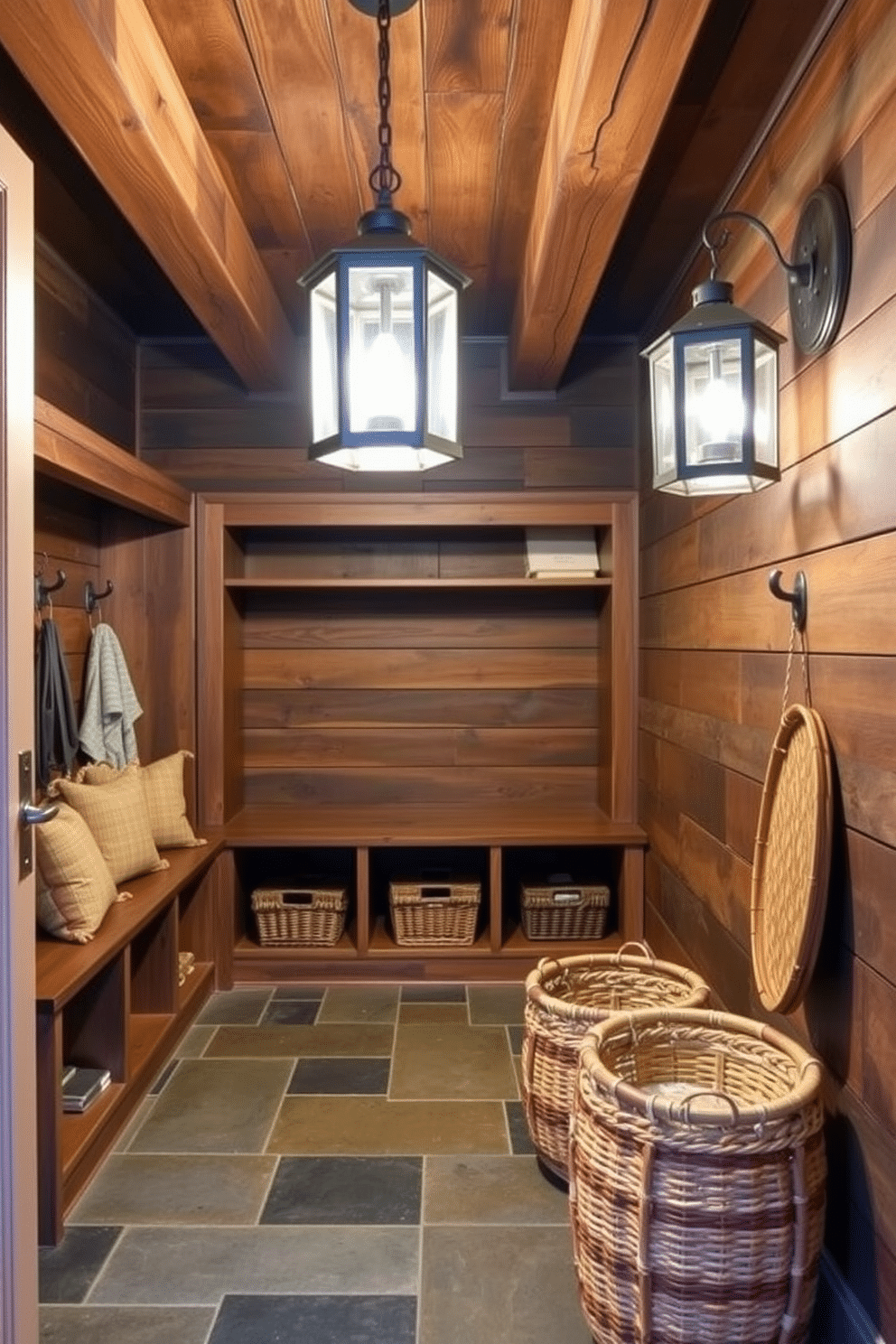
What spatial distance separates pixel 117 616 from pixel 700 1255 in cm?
273

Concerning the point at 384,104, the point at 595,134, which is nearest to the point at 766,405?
the point at 595,134

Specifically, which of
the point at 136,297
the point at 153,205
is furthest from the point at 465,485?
the point at 153,205

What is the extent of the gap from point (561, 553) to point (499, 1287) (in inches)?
95.2

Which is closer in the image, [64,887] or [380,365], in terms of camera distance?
[380,365]

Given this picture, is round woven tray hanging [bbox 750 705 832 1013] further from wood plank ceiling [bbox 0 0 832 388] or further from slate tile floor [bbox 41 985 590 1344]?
wood plank ceiling [bbox 0 0 832 388]

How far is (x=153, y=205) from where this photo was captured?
203 cm

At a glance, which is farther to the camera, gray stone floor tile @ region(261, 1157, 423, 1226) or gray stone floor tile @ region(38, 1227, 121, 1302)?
gray stone floor tile @ region(261, 1157, 423, 1226)

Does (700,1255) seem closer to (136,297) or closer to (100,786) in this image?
(100,786)

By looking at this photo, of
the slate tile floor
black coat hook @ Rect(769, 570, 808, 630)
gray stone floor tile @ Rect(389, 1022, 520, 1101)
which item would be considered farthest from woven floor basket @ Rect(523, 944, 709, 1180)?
black coat hook @ Rect(769, 570, 808, 630)

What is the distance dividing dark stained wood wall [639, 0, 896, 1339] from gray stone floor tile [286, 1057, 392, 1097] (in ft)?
3.26

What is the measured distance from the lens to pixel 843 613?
1.58 metres

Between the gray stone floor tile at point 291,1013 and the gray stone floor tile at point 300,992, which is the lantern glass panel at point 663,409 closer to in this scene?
the gray stone floor tile at point 291,1013

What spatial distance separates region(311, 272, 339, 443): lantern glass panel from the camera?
1.49 meters

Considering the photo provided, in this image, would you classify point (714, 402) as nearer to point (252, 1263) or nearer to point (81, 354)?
point (252, 1263)
